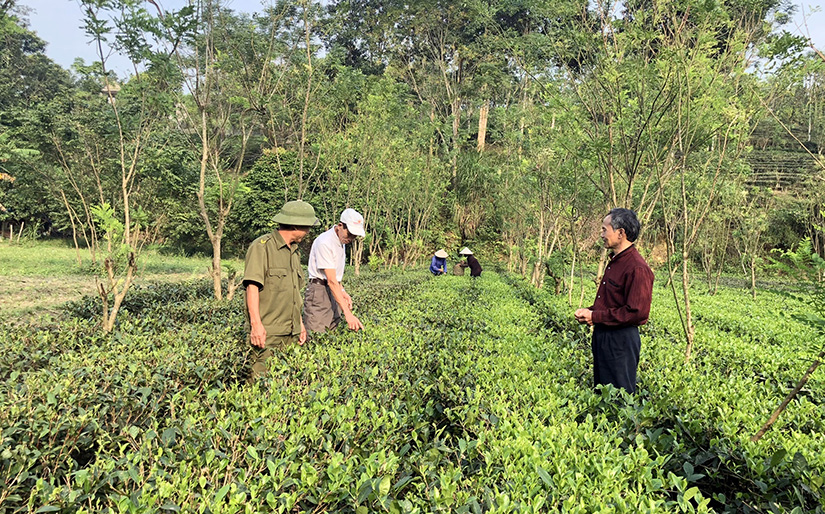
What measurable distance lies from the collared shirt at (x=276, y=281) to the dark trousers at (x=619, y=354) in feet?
7.81

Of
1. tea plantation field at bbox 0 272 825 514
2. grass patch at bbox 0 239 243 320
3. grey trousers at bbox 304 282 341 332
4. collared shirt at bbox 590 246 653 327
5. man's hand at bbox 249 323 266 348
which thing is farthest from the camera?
grass patch at bbox 0 239 243 320

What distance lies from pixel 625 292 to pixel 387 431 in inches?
76.4

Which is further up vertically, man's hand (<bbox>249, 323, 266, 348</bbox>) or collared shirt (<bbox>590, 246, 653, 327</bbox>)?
collared shirt (<bbox>590, 246, 653, 327</bbox>)

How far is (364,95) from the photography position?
13.3 metres

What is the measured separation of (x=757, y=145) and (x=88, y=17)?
40.9 meters

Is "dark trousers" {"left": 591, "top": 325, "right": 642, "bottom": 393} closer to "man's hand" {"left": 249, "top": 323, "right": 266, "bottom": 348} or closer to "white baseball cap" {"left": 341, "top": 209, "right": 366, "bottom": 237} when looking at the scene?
"white baseball cap" {"left": 341, "top": 209, "right": 366, "bottom": 237}

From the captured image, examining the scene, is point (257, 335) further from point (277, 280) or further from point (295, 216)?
point (295, 216)

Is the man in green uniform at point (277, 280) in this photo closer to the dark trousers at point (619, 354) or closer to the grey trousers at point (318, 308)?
the grey trousers at point (318, 308)

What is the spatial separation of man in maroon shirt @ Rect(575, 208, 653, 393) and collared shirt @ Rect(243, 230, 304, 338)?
2.22m

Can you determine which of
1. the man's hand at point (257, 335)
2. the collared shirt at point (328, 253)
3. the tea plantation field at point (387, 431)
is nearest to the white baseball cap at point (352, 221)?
the collared shirt at point (328, 253)

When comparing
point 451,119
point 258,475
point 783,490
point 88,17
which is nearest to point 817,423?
point 783,490

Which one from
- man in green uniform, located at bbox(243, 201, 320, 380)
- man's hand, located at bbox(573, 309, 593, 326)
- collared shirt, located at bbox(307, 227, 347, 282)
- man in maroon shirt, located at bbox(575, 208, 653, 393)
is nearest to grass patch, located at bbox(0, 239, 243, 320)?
collared shirt, located at bbox(307, 227, 347, 282)

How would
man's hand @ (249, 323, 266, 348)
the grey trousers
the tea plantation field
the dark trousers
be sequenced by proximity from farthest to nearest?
1. the grey trousers
2. man's hand @ (249, 323, 266, 348)
3. the dark trousers
4. the tea plantation field

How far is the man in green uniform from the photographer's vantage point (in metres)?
3.54
